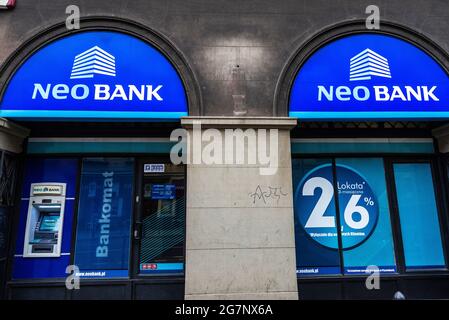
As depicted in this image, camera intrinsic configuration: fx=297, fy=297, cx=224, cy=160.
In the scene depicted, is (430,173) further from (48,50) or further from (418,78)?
(48,50)

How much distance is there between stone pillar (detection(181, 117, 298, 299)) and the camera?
505 cm

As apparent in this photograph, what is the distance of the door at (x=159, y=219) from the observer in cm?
587

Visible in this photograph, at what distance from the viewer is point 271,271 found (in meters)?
5.11

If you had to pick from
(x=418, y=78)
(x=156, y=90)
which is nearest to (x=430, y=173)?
(x=418, y=78)

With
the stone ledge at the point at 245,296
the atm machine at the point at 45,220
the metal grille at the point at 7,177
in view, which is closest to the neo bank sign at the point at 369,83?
the stone ledge at the point at 245,296

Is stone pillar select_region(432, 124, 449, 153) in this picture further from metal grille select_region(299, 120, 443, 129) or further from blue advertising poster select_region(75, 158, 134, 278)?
blue advertising poster select_region(75, 158, 134, 278)

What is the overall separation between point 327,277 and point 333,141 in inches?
110

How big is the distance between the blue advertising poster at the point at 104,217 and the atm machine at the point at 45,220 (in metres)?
0.38

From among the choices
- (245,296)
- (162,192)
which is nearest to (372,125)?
(245,296)

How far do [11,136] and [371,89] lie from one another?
6.93 metres

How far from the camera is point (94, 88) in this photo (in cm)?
538

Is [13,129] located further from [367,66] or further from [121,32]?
[367,66]

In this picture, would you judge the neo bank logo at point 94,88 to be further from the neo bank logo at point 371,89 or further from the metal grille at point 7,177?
the neo bank logo at point 371,89

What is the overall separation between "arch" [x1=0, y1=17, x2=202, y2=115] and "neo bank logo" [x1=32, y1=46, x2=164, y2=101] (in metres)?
0.54
